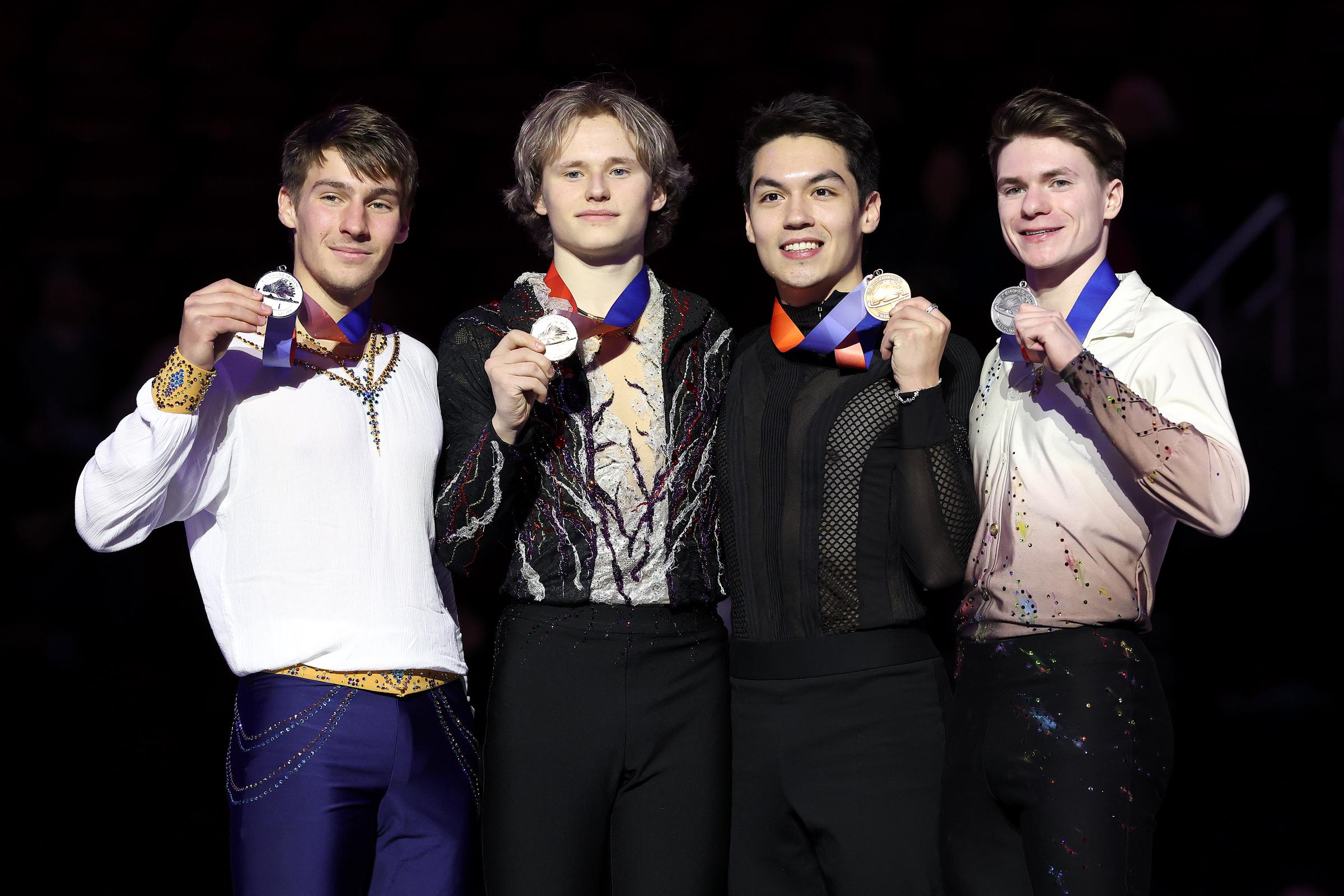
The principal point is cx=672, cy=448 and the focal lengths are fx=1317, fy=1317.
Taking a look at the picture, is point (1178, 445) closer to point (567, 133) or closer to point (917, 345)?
point (917, 345)

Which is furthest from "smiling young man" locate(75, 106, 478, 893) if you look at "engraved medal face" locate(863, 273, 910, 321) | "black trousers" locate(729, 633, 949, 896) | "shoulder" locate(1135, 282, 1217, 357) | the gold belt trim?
"shoulder" locate(1135, 282, 1217, 357)

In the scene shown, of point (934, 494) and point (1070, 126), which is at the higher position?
point (1070, 126)

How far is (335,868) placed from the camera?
79.3 inches

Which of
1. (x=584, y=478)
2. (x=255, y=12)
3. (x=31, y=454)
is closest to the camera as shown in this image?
(x=584, y=478)

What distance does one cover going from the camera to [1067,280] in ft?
7.06

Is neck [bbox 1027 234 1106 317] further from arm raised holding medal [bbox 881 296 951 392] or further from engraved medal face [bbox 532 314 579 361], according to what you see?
engraved medal face [bbox 532 314 579 361]

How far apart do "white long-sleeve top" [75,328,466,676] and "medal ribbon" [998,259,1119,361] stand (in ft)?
3.43

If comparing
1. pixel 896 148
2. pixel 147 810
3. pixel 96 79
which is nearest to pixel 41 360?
pixel 96 79

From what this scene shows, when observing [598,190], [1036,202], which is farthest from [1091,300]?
[598,190]

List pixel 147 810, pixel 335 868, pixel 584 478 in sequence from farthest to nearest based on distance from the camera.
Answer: pixel 147 810 → pixel 584 478 → pixel 335 868

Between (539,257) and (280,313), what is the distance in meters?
3.40

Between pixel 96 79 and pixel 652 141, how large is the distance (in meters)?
5.18

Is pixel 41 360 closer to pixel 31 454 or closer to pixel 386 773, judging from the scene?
pixel 31 454

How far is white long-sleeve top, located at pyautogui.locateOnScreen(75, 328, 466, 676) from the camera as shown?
207cm
